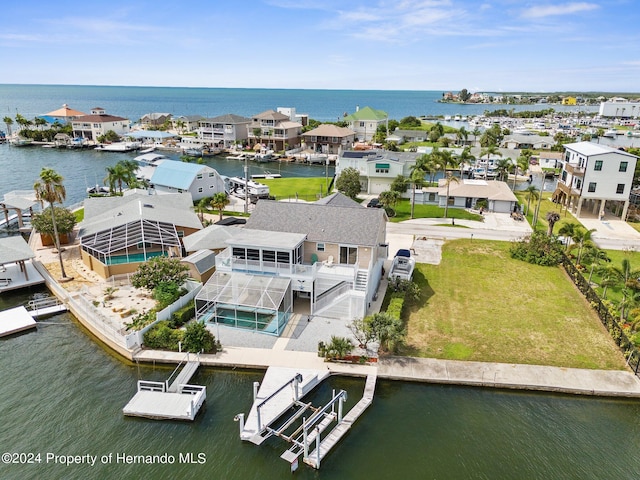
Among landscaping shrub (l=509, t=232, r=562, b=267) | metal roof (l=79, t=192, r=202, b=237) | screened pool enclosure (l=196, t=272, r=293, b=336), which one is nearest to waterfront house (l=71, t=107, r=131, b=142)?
metal roof (l=79, t=192, r=202, b=237)

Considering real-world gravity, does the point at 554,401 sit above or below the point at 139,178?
below

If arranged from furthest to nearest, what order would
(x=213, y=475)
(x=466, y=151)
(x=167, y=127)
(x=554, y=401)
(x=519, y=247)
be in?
(x=167, y=127), (x=466, y=151), (x=519, y=247), (x=554, y=401), (x=213, y=475)

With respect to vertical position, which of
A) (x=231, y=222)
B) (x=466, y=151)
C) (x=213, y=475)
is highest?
(x=466, y=151)

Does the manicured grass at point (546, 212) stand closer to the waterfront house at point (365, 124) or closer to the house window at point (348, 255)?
the house window at point (348, 255)

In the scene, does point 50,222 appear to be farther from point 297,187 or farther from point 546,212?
point 546,212

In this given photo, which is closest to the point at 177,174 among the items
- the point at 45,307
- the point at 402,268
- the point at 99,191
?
the point at 99,191

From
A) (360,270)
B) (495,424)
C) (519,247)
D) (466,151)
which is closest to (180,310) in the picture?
(360,270)

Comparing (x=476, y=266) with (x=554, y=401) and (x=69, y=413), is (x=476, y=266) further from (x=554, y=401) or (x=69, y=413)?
(x=69, y=413)
